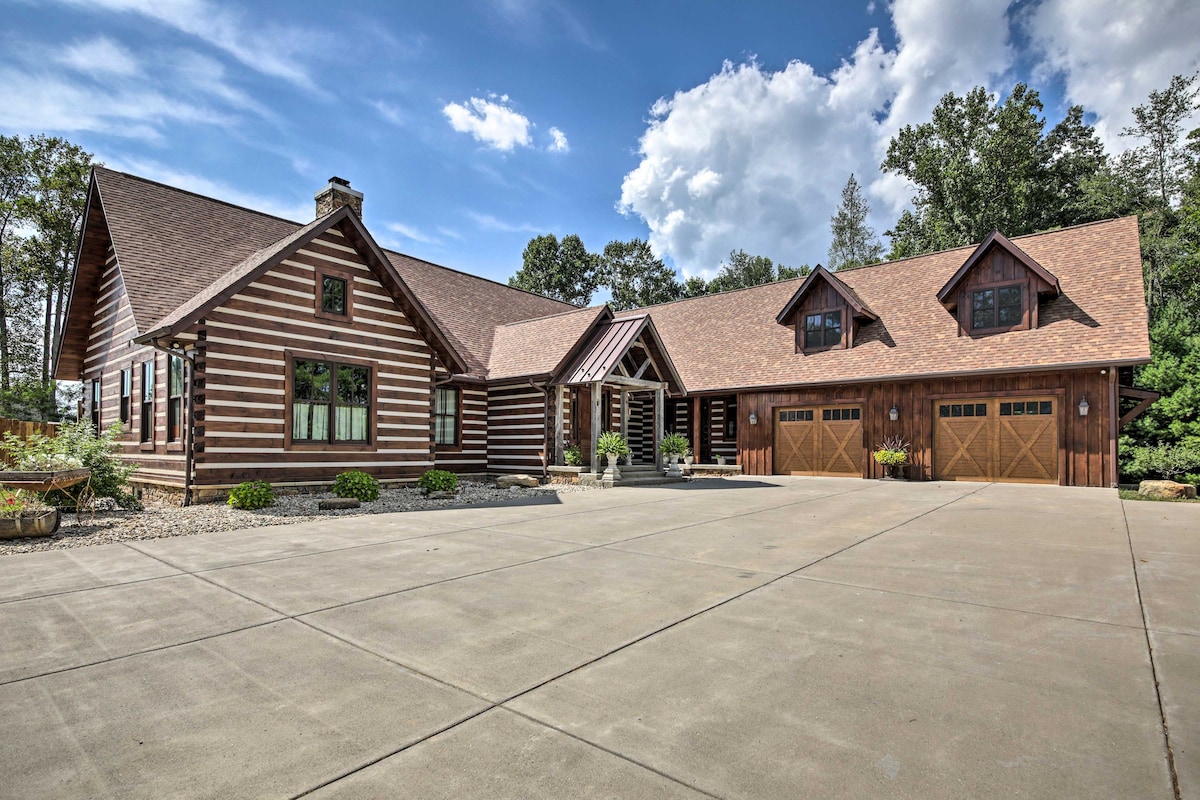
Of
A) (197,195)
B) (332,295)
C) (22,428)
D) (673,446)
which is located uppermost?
(197,195)

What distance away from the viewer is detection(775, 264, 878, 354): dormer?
2155 cm

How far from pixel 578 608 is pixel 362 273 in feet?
38.4

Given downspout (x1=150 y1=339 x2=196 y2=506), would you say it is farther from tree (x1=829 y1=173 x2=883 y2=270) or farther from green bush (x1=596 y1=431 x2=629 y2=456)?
tree (x1=829 y1=173 x2=883 y2=270)

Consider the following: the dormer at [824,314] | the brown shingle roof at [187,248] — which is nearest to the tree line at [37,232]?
the brown shingle roof at [187,248]

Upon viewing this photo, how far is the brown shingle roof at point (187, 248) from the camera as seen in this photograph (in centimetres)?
1361

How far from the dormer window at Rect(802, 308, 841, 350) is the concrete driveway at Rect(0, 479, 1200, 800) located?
49.5 ft

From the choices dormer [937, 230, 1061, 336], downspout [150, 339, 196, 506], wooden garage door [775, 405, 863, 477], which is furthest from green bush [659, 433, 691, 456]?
downspout [150, 339, 196, 506]

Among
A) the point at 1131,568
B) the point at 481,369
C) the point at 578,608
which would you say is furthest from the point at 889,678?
the point at 481,369

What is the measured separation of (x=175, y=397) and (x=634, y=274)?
1751 inches

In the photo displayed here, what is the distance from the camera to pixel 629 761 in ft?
9.07

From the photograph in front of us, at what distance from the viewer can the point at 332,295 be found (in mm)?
13984

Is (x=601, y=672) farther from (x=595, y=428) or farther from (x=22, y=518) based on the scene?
(x=595, y=428)

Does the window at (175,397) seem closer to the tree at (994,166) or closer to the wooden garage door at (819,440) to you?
the wooden garage door at (819,440)

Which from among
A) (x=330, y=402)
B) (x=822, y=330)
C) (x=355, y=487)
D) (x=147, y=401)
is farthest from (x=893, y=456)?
(x=147, y=401)
